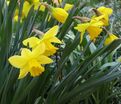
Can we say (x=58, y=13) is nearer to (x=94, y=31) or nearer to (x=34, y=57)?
(x=94, y=31)

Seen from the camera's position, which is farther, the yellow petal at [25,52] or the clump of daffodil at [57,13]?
the clump of daffodil at [57,13]

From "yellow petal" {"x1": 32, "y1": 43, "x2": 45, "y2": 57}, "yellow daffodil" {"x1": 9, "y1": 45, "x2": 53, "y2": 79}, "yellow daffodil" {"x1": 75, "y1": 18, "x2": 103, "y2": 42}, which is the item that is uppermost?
"yellow daffodil" {"x1": 75, "y1": 18, "x2": 103, "y2": 42}

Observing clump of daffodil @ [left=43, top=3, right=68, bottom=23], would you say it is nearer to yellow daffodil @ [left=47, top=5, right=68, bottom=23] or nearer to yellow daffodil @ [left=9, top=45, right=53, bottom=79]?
yellow daffodil @ [left=47, top=5, right=68, bottom=23]

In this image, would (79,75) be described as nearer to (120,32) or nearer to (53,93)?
(53,93)

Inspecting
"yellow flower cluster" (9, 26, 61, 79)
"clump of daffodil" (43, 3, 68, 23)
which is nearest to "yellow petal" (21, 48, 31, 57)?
"yellow flower cluster" (9, 26, 61, 79)

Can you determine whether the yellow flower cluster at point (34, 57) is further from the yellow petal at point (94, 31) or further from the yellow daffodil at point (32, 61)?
the yellow petal at point (94, 31)

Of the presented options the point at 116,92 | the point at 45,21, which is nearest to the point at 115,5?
the point at 116,92

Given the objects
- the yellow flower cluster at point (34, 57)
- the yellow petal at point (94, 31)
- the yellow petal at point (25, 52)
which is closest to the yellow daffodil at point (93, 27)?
the yellow petal at point (94, 31)

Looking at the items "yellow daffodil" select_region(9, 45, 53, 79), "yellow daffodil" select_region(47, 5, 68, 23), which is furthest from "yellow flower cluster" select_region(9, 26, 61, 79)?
"yellow daffodil" select_region(47, 5, 68, 23)

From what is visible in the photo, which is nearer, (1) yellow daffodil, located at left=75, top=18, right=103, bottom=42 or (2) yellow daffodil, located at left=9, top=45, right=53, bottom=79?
(2) yellow daffodil, located at left=9, top=45, right=53, bottom=79

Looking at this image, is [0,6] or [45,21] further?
[45,21]

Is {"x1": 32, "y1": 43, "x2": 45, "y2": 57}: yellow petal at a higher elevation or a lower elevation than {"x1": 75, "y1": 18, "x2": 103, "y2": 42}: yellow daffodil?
lower
